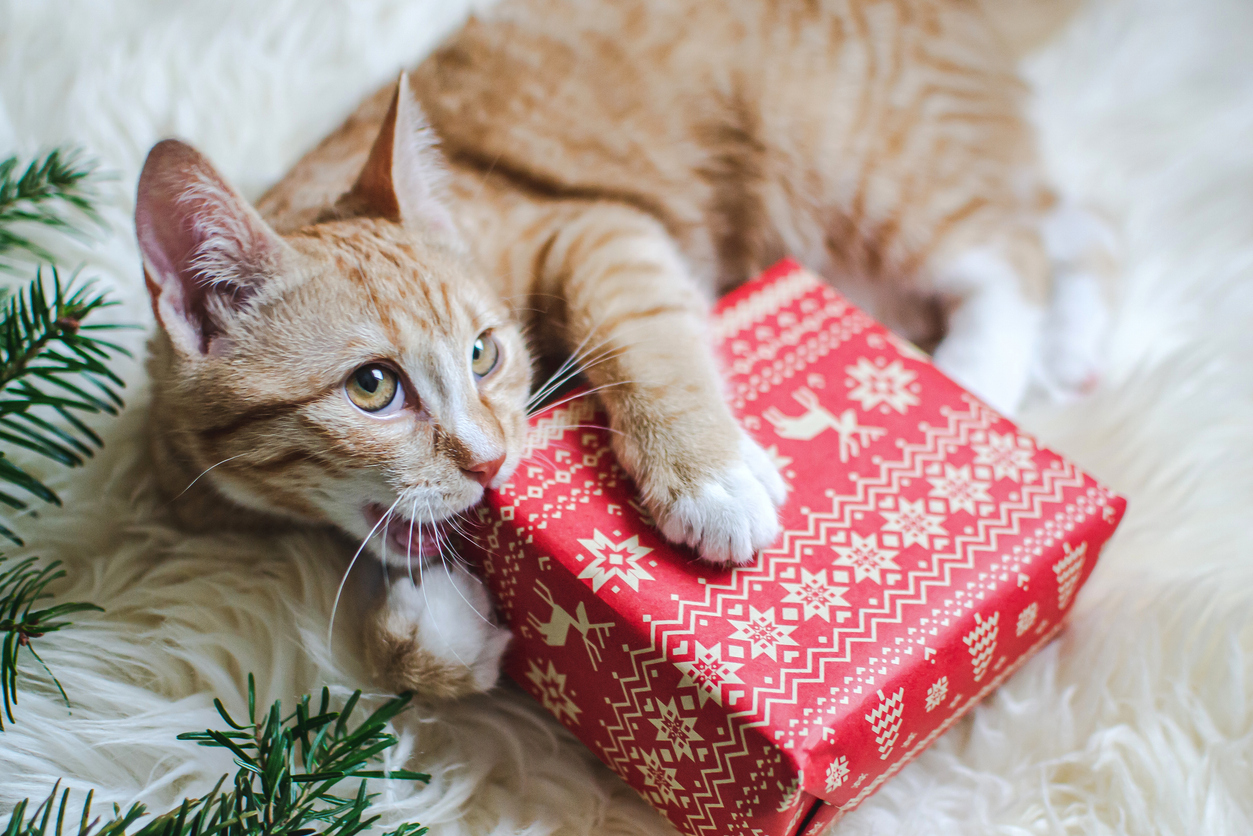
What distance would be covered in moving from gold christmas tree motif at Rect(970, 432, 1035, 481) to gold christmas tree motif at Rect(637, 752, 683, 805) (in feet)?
1.36

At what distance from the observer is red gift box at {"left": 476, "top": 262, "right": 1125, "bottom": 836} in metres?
0.64

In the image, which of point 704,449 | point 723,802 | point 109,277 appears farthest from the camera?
point 109,277

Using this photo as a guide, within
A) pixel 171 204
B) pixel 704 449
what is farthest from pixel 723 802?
pixel 171 204

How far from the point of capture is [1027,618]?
2.54 feet

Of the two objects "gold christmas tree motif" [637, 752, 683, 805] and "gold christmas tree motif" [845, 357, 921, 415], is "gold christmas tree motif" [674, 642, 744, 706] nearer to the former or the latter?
"gold christmas tree motif" [637, 752, 683, 805]

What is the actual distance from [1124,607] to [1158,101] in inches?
42.3

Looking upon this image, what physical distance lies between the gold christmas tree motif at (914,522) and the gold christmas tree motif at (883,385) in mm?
119

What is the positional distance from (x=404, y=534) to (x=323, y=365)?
175 millimetres

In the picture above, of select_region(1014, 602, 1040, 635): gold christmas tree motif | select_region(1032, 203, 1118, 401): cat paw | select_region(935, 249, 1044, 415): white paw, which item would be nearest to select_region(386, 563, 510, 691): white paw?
select_region(1014, 602, 1040, 635): gold christmas tree motif

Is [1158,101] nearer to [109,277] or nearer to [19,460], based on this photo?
[109,277]

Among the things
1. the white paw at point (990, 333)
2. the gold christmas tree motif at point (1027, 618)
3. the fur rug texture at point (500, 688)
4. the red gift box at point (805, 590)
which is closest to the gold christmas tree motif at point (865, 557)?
the red gift box at point (805, 590)

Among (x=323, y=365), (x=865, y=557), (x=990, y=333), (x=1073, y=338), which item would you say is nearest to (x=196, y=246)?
(x=323, y=365)

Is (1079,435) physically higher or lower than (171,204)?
lower

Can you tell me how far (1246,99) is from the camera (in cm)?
147
